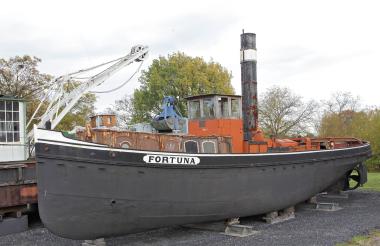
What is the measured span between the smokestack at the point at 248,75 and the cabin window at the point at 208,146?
1972 mm

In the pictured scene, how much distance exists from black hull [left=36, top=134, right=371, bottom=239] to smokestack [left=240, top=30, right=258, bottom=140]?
6.01ft

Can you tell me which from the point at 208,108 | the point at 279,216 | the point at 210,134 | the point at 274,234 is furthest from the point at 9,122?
the point at 274,234

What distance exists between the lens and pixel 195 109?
10.6 metres

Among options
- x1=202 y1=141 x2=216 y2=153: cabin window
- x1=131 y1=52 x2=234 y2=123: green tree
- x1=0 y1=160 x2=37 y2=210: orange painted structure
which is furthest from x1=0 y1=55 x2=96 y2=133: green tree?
x1=202 y1=141 x2=216 y2=153: cabin window

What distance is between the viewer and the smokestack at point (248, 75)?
1109 cm

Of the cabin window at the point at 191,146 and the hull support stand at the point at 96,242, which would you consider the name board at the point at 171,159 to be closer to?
the cabin window at the point at 191,146

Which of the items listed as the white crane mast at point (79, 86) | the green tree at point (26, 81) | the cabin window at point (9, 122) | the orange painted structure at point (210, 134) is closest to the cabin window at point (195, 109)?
the orange painted structure at point (210, 134)

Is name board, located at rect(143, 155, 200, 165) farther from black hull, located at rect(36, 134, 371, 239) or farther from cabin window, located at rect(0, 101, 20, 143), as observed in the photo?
cabin window, located at rect(0, 101, 20, 143)

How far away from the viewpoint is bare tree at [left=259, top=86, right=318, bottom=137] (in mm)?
42031

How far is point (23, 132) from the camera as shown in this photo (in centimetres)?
1460

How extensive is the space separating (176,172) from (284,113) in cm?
3701

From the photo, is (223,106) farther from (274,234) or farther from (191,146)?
(274,234)

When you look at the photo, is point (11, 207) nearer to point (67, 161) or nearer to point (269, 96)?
point (67, 161)

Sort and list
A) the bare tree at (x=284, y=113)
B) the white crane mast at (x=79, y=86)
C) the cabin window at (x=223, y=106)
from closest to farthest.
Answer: the cabin window at (x=223, y=106), the white crane mast at (x=79, y=86), the bare tree at (x=284, y=113)
